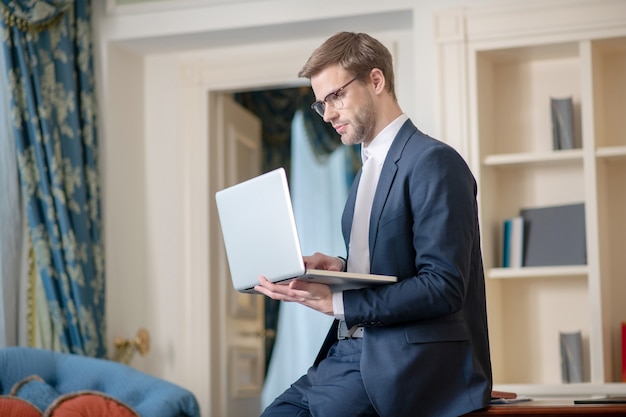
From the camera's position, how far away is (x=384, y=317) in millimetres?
2141

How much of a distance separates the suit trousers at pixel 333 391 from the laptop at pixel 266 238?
0.19 meters

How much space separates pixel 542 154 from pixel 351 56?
2.05m

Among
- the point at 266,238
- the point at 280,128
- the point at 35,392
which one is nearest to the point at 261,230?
the point at 266,238

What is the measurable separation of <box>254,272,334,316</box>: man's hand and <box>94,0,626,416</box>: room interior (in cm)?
218

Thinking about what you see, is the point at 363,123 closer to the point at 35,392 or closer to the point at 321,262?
the point at 321,262

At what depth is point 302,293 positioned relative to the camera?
2.15 metres

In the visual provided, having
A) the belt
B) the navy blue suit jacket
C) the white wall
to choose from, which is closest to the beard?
the navy blue suit jacket

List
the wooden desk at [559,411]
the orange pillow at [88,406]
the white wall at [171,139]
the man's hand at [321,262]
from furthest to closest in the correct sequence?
the white wall at [171,139] < the orange pillow at [88,406] < the man's hand at [321,262] < the wooden desk at [559,411]

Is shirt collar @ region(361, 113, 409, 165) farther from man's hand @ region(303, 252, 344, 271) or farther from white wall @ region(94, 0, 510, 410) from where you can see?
white wall @ region(94, 0, 510, 410)

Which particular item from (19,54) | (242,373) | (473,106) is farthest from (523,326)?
(19,54)

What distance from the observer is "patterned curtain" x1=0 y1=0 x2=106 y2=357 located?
14.1ft

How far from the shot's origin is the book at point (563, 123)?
4.27m

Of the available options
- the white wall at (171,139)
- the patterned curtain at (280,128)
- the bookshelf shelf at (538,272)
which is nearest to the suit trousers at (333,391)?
the bookshelf shelf at (538,272)

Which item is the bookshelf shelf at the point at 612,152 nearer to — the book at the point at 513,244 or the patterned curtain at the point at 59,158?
the book at the point at 513,244
